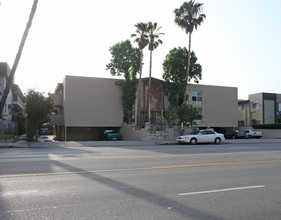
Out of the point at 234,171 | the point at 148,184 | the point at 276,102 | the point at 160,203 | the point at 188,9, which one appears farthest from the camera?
the point at 276,102

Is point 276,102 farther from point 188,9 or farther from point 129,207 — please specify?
point 129,207

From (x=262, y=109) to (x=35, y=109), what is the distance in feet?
138

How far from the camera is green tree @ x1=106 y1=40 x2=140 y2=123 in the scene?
36.4 m

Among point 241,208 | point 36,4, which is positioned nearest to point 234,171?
point 241,208

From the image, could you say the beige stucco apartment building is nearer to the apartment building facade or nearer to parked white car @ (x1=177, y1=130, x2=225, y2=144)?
parked white car @ (x1=177, y1=130, x2=225, y2=144)

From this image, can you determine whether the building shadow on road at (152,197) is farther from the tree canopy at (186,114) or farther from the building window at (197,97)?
the building window at (197,97)

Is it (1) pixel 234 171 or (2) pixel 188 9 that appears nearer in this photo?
(1) pixel 234 171

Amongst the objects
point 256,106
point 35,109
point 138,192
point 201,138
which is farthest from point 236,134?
point 138,192

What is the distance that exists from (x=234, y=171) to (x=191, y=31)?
29.5 m

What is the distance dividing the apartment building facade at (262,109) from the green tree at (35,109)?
38.9 m

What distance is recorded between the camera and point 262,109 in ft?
177

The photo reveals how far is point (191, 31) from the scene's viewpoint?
36625mm

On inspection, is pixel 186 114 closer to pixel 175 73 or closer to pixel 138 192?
pixel 175 73

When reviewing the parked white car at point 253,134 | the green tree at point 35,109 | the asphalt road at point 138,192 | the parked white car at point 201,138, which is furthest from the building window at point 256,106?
the asphalt road at point 138,192
